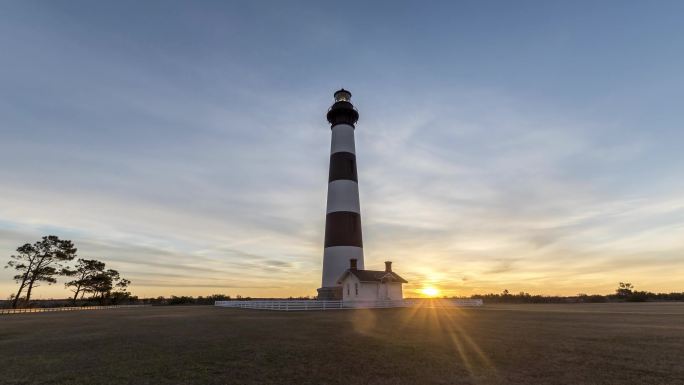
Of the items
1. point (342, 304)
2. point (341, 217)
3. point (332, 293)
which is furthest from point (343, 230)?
point (342, 304)

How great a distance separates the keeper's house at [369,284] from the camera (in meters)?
33.0

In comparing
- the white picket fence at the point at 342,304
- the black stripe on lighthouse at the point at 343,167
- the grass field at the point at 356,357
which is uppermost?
the black stripe on lighthouse at the point at 343,167

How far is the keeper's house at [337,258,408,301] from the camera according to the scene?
33.0 meters

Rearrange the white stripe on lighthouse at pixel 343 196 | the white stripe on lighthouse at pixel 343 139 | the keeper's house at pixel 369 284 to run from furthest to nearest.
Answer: the white stripe on lighthouse at pixel 343 139 → the white stripe on lighthouse at pixel 343 196 → the keeper's house at pixel 369 284

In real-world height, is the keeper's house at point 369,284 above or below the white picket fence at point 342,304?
above

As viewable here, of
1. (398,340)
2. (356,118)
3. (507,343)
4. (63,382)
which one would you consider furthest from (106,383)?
(356,118)

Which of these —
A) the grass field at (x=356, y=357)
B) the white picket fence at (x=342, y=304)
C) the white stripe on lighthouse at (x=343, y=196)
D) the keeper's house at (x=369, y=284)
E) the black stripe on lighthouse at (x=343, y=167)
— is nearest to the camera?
the grass field at (x=356, y=357)

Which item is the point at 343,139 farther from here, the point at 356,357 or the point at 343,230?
the point at 356,357

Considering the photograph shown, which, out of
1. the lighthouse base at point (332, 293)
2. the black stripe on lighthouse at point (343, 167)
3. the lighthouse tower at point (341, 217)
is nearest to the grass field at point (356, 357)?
the lighthouse tower at point (341, 217)

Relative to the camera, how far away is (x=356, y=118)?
137ft

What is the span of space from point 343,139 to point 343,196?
23.7ft

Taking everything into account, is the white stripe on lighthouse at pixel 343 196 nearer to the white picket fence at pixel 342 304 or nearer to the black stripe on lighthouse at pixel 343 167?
the black stripe on lighthouse at pixel 343 167

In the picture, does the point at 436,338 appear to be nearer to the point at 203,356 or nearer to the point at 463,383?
the point at 463,383

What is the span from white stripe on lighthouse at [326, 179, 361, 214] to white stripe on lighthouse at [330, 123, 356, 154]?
413 centimetres
